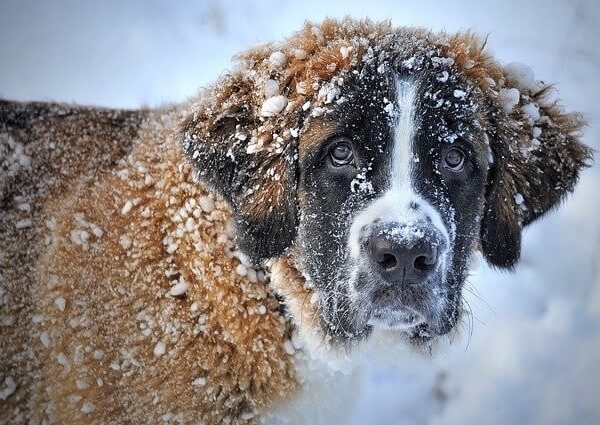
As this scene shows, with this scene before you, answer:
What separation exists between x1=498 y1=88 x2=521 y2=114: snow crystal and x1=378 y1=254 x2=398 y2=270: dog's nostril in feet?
3.15

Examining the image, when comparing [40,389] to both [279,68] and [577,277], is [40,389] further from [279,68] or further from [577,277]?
[577,277]

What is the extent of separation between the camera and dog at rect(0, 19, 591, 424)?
2.71 metres

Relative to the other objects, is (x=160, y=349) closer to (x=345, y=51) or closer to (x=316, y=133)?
(x=316, y=133)

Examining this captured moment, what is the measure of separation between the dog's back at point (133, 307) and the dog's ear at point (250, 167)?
116 mm

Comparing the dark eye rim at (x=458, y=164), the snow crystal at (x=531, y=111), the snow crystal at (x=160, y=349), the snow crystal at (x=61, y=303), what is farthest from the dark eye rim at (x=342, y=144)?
the snow crystal at (x=61, y=303)

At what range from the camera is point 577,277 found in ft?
15.4

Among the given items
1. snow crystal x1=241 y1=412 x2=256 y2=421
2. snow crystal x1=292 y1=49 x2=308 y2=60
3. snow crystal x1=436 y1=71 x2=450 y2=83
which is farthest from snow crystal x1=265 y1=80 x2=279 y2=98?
snow crystal x1=241 y1=412 x2=256 y2=421

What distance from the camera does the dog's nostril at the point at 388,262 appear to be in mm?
2490

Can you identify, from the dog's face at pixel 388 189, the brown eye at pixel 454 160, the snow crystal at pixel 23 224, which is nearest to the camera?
the dog's face at pixel 388 189

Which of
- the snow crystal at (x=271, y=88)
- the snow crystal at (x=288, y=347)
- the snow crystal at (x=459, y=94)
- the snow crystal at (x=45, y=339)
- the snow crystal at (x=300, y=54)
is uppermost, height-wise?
the snow crystal at (x=300, y=54)

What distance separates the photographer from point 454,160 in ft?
9.23

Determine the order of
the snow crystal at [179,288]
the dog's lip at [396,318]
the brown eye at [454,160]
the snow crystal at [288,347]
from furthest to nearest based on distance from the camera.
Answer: the snow crystal at [288,347]
the snow crystal at [179,288]
the brown eye at [454,160]
the dog's lip at [396,318]

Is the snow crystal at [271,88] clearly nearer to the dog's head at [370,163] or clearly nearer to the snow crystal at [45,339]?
the dog's head at [370,163]

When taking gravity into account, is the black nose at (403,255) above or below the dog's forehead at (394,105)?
below
